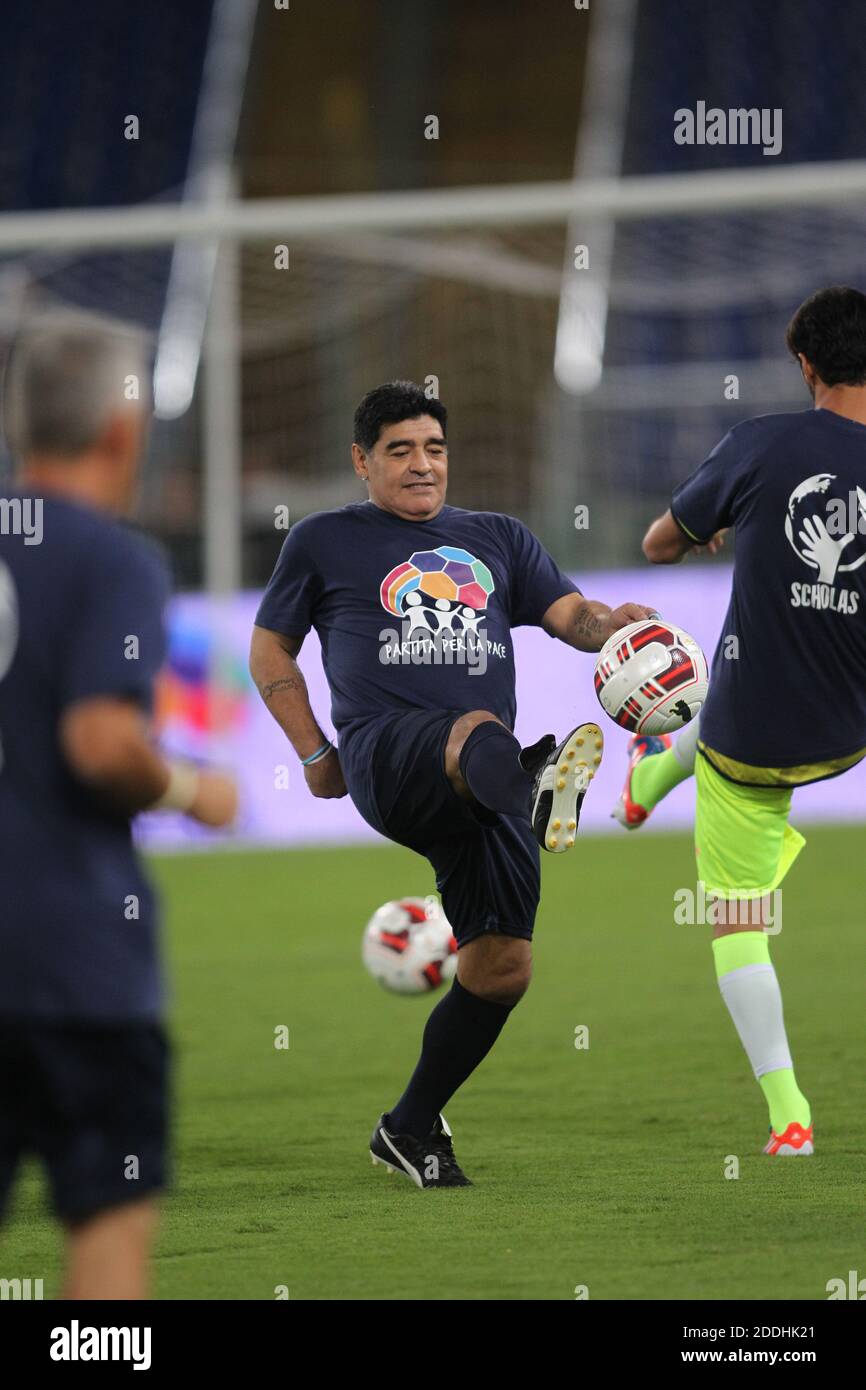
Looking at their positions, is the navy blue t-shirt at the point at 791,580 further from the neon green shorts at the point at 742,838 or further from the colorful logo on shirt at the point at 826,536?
the neon green shorts at the point at 742,838

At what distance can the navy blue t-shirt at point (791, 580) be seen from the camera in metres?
5.27

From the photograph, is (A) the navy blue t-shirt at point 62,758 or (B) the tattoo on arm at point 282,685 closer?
(A) the navy blue t-shirt at point 62,758

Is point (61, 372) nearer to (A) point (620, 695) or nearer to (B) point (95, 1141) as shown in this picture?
(B) point (95, 1141)

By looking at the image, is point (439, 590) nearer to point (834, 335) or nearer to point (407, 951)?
point (834, 335)

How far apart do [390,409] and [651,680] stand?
112 centimetres

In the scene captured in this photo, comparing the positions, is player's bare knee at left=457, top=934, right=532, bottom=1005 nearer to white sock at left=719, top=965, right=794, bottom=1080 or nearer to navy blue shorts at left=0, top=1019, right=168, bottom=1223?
white sock at left=719, top=965, right=794, bottom=1080

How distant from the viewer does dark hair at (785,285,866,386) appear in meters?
5.25

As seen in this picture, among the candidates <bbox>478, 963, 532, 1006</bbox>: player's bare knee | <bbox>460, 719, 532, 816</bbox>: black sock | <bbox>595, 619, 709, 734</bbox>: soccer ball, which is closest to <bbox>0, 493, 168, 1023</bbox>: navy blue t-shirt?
<bbox>460, 719, 532, 816</bbox>: black sock

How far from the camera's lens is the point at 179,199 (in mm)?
24750

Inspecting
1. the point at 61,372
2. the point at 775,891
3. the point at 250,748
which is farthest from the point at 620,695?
the point at 250,748

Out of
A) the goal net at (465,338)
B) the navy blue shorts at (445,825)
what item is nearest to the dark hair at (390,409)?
the navy blue shorts at (445,825)

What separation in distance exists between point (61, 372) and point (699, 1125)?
3.75m

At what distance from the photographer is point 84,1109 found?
285 cm

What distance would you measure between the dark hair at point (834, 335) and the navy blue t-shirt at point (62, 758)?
2888mm
